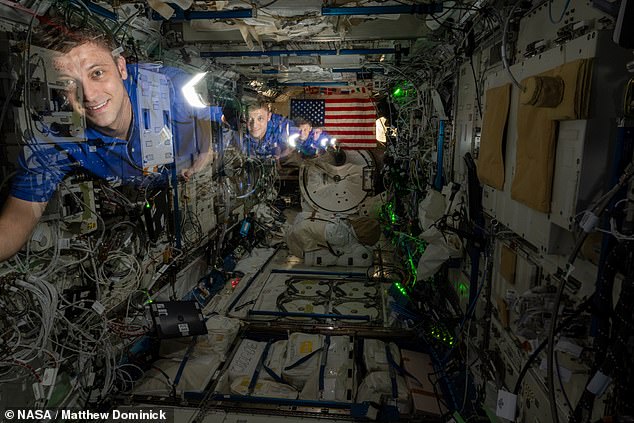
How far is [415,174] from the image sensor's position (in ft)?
26.9

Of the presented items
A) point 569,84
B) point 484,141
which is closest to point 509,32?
point 484,141

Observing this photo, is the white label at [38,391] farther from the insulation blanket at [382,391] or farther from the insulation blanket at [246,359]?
the insulation blanket at [382,391]

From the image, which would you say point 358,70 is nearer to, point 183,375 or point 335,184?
point 335,184

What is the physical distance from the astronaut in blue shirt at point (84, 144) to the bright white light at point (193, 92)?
1994 mm

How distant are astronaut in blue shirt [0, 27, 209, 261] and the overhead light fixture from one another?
6.54ft

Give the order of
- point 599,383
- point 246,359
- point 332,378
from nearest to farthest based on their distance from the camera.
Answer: point 599,383
point 332,378
point 246,359

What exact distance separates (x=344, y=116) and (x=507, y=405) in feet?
38.1

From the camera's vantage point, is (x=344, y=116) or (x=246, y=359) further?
(x=344, y=116)

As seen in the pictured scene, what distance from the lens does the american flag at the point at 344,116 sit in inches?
520

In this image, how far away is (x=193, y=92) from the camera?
7.28 m

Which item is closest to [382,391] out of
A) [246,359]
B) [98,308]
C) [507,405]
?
[246,359]

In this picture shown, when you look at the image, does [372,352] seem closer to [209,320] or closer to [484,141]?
[209,320]

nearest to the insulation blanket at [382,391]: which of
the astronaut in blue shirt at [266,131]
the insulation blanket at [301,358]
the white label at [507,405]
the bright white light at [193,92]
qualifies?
the insulation blanket at [301,358]

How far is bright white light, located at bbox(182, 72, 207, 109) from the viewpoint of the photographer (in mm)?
6988
